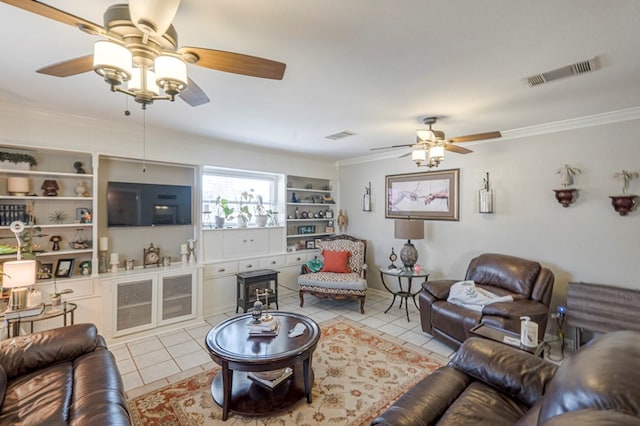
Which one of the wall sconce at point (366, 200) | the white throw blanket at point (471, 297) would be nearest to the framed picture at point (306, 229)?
the wall sconce at point (366, 200)

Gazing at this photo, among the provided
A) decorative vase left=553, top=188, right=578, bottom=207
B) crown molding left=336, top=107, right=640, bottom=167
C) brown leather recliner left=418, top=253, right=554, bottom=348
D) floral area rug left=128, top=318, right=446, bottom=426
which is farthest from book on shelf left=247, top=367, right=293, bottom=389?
crown molding left=336, top=107, right=640, bottom=167

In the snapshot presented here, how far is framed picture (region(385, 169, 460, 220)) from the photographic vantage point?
4355 mm

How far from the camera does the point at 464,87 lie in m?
2.37

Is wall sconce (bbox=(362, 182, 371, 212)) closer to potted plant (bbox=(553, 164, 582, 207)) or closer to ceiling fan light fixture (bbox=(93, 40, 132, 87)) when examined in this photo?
potted plant (bbox=(553, 164, 582, 207))

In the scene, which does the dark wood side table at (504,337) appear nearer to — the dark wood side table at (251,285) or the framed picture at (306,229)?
the dark wood side table at (251,285)

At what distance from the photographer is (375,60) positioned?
1968 mm

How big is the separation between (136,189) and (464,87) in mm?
3886

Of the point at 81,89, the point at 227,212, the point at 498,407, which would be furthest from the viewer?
the point at 227,212

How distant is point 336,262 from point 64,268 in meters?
3.49

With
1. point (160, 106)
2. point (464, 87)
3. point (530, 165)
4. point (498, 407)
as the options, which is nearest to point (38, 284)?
point (160, 106)

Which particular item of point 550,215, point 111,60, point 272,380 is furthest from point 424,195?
point 111,60

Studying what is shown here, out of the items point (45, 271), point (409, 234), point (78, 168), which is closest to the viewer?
point (45, 271)

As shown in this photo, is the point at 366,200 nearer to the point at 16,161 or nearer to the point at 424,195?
the point at 424,195

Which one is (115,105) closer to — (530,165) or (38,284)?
(38,284)
